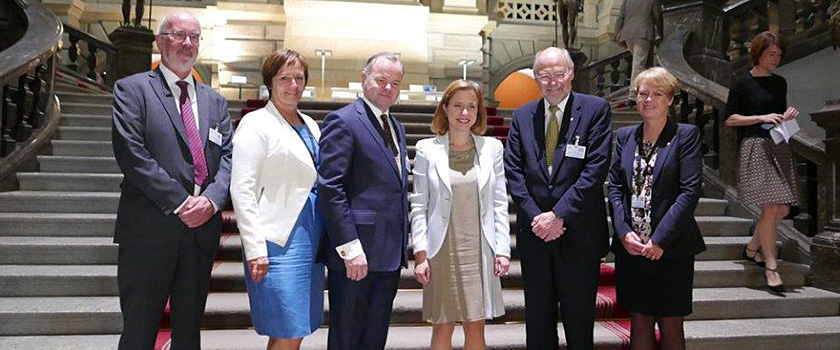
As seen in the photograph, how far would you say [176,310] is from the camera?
231 centimetres

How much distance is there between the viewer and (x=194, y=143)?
7.80 ft

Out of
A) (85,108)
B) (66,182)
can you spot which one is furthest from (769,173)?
(85,108)

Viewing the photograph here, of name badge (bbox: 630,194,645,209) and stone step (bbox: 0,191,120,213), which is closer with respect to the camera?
name badge (bbox: 630,194,645,209)

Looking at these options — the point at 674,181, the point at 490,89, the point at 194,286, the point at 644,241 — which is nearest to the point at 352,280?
the point at 194,286

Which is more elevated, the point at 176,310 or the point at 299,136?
the point at 299,136

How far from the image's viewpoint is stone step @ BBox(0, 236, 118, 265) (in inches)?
154

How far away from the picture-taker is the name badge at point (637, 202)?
2.76 m

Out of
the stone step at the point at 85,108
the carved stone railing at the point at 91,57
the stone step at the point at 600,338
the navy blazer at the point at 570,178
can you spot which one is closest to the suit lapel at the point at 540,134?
the navy blazer at the point at 570,178

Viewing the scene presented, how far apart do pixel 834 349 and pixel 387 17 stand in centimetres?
985

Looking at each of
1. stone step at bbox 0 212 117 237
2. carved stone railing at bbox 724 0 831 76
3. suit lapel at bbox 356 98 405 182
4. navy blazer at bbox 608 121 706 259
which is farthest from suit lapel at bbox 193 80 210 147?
carved stone railing at bbox 724 0 831 76

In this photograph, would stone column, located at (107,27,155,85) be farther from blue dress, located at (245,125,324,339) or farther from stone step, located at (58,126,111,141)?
blue dress, located at (245,125,324,339)

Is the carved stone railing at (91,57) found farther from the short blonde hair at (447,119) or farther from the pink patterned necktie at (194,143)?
the short blonde hair at (447,119)

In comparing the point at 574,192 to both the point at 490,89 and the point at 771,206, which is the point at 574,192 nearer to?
the point at 771,206

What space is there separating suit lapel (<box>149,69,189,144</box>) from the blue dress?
0.55 meters
